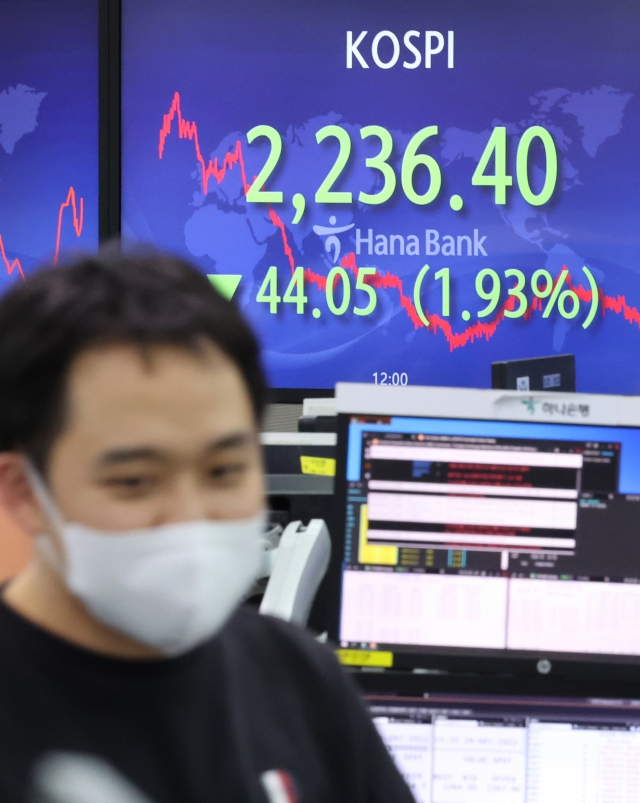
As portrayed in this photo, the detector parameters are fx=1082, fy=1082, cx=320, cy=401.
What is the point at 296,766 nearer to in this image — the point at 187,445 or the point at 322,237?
the point at 187,445

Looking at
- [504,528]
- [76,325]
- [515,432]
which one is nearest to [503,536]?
[504,528]

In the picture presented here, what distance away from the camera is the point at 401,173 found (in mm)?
4004

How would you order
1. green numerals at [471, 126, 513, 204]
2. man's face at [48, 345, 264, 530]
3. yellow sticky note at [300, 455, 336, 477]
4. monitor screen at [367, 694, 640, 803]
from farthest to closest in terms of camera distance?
1. green numerals at [471, 126, 513, 204]
2. yellow sticky note at [300, 455, 336, 477]
3. monitor screen at [367, 694, 640, 803]
4. man's face at [48, 345, 264, 530]

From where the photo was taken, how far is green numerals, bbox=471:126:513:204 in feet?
13.1

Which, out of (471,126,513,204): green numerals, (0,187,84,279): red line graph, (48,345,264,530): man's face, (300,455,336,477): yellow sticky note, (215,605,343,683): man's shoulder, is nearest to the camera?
(48,345,264,530): man's face

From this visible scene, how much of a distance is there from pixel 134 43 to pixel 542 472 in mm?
3222

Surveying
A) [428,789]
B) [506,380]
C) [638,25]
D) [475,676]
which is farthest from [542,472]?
[638,25]

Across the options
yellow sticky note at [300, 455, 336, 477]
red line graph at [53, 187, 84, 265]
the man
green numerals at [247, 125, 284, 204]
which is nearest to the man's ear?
the man

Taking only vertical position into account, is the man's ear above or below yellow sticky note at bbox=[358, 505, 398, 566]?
above

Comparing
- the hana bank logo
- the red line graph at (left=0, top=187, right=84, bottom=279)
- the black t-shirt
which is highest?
the red line graph at (left=0, top=187, right=84, bottom=279)

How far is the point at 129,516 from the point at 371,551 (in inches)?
26.0

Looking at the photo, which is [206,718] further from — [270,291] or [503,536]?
[270,291]

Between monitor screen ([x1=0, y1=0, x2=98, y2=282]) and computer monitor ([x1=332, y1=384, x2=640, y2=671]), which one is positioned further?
monitor screen ([x1=0, y1=0, x2=98, y2=282])

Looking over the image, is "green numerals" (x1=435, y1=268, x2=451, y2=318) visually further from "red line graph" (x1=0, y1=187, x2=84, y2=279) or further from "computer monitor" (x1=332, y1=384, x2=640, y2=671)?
"computer monitor" (x1=332, y1=384, x2=640, y2=671)
